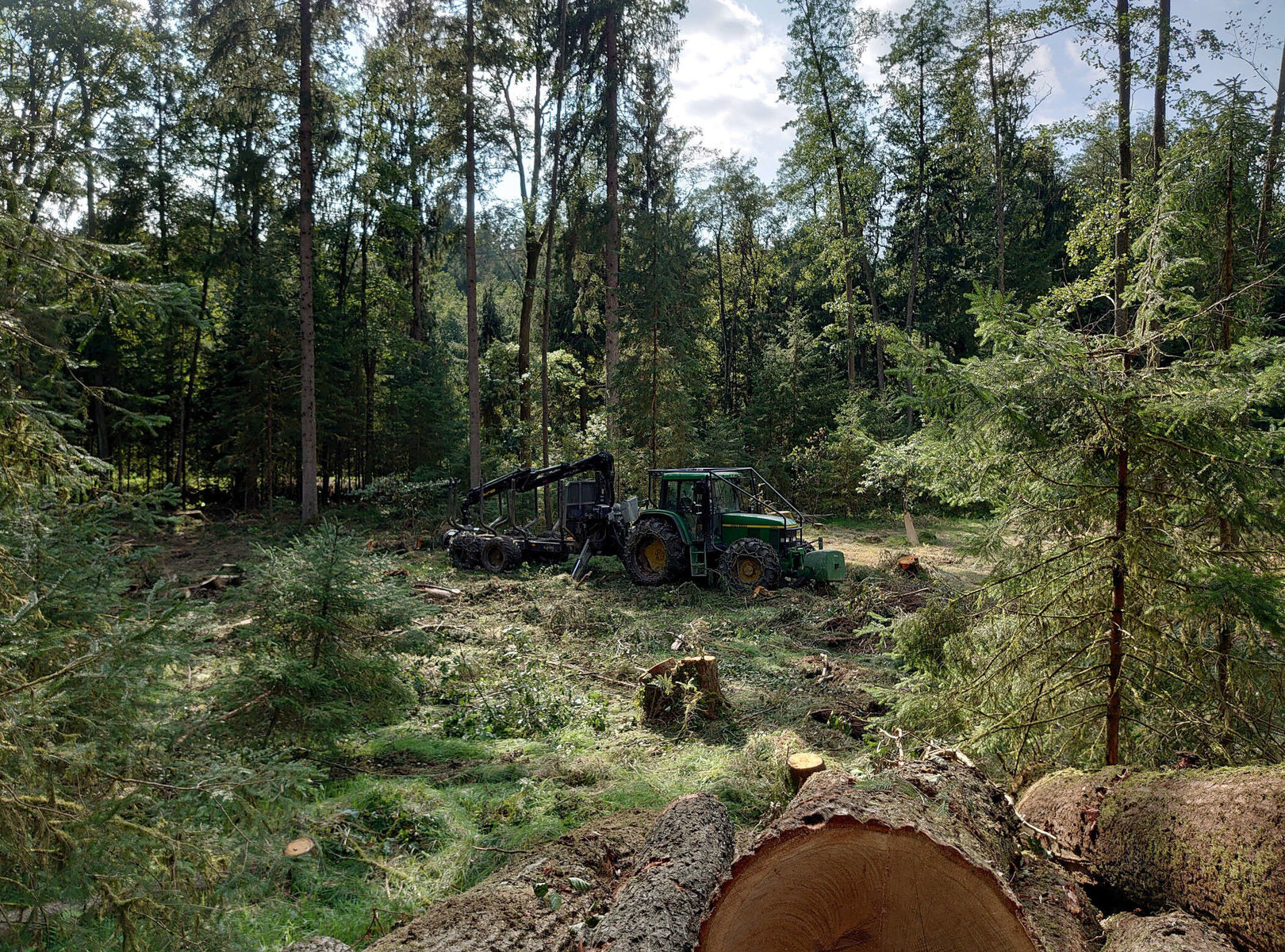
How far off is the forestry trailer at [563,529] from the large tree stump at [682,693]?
6.50 metres

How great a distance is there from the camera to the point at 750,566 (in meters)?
11.3

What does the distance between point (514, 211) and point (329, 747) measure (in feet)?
68.3

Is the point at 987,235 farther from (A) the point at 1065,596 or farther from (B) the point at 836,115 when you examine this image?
(A) the point at 1065,596

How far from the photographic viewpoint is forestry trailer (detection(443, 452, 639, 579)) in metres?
13.2

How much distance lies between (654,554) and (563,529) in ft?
8.20

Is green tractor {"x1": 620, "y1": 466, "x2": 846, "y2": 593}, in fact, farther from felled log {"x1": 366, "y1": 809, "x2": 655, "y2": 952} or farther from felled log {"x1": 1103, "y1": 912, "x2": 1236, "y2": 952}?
felled log {"x1": 1103, "y1": 912, "x2": 1236, "y2": 952}

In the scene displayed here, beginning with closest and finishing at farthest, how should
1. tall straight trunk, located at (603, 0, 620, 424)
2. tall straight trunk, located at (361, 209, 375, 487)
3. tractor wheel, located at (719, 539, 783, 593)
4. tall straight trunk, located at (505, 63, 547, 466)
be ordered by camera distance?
tractor wheel, located at (719, 539, 783, 593), tall straight trunk, located at (603, 0, 620, 424), tall straight trunk, located at (505, 63, 547, 466), tall straight trunk, located at (361, 209, 375, 487)

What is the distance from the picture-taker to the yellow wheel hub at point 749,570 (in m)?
11.2

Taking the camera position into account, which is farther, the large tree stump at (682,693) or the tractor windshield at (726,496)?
the tractor windshield at (726,496)

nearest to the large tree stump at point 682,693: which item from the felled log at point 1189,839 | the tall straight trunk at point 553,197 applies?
the felled log at point 1189,839

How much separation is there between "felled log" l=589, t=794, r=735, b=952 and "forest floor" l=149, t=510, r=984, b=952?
92cm

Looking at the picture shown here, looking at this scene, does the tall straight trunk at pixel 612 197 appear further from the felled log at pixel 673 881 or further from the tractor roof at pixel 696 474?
the felled log at pixel 673 881

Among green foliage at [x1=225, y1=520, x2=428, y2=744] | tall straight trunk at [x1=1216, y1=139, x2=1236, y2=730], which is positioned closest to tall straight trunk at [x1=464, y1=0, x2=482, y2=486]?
green foliage at [x1=225, y1=520, x2=428, y2=744]

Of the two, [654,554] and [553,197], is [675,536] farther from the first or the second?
[553,197]
